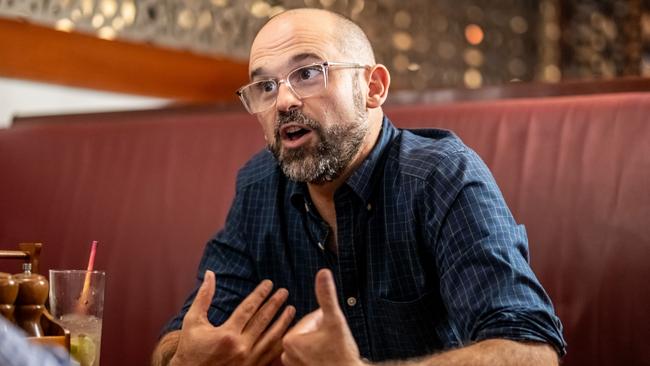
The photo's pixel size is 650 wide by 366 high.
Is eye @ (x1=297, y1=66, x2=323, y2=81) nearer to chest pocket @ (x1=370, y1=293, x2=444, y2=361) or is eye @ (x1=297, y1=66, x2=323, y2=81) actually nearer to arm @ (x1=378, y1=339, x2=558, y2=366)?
chest pocket @ (x1=370, y1=293, x2=444, y2=361)

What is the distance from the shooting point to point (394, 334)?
69.0 inches

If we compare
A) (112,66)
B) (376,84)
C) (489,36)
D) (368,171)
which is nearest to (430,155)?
(368,171)

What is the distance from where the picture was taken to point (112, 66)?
386cm

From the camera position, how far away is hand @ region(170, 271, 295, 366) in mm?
1542

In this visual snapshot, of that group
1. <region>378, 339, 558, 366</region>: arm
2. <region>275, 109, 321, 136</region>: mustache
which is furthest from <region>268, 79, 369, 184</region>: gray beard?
<region>378, 339, 558, 366</region>: arm

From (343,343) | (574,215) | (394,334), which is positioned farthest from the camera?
(574,215)

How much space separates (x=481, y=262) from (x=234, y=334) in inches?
17.0

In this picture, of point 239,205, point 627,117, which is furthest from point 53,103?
point 627,117

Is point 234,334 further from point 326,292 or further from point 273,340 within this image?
point 326,292

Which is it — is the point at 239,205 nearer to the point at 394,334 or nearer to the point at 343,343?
the point at 394,334

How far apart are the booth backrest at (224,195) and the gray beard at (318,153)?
0.41 m

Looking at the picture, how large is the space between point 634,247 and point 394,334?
514 mm

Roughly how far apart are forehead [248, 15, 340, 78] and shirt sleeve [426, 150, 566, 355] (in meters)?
Answer: 0.34

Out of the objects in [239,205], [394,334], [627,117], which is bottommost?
[394,334]
